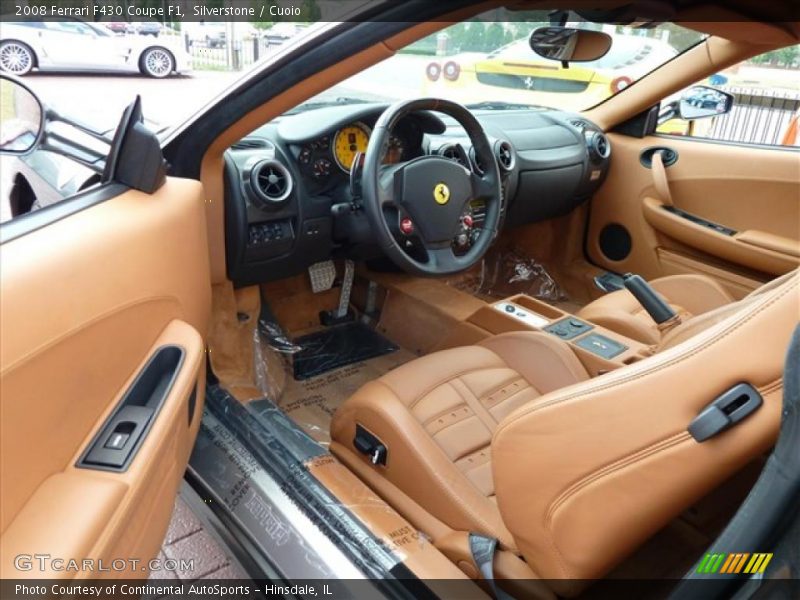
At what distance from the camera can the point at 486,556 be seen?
3.90 ft

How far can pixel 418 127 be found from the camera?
2.08 metres

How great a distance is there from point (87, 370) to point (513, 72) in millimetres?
2965

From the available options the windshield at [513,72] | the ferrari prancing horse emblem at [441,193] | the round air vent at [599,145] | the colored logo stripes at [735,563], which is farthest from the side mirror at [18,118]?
the round air vent at [599,145]

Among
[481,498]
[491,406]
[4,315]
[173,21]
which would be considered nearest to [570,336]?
[491,406]

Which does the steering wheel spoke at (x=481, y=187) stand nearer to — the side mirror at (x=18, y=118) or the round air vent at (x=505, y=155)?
the round air vent at (x=505, y=155)

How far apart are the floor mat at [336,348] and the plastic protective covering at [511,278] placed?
632 mm

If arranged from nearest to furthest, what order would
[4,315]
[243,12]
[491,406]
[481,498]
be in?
[4,315] < [481,498] < [243,12] < [491,406]

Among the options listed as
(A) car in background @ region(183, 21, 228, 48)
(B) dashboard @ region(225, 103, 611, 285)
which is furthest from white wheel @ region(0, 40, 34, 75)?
(B) dashboard @ region(225, 103, 611, 285)

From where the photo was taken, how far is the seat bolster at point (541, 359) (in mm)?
1766

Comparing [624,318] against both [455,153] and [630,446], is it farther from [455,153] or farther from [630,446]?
[630,446]

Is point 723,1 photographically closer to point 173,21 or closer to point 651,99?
point 173,21

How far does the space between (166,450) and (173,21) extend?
1.07m

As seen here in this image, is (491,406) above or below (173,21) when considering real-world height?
below
